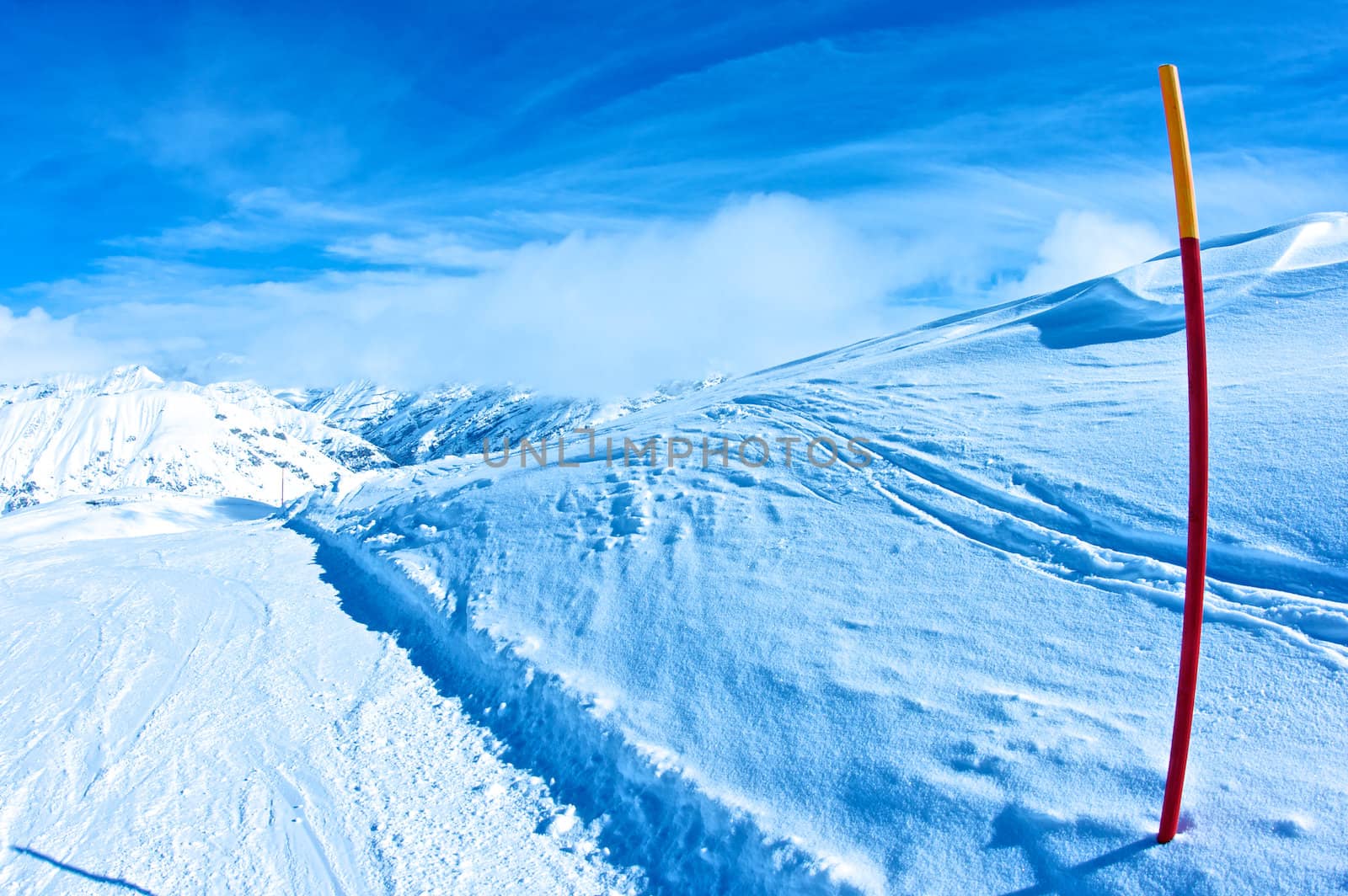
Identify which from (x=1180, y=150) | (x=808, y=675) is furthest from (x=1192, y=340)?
(x=808, y=675)

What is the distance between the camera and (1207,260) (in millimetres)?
13414

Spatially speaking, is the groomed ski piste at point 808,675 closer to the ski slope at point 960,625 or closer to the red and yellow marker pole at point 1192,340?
the ski slope at point 960,625

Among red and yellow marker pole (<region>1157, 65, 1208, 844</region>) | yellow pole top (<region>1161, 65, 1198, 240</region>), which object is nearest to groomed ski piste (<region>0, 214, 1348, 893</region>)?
red and yellow marker pole (<region>1157, 65, 1208, 844</region>)

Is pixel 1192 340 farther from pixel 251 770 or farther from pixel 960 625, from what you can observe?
pixel 251 770

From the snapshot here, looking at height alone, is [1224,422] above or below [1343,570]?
above

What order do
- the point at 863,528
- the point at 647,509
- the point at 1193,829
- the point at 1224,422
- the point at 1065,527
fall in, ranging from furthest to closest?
the point at 647,509 < the point at 863,528 < the point at 1224,422 < the point at 1065,527 < the point at 1193,829

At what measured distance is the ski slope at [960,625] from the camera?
14.3ft

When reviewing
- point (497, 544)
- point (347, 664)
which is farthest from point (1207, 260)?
point (347, 664)

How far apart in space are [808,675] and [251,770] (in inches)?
193

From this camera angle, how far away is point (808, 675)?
20.2 ft

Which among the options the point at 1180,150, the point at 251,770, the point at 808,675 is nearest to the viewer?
the point at 1180,150

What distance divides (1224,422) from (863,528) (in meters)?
3.86

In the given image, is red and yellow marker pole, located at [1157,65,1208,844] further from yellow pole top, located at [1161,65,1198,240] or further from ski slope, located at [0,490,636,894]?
ski slope, located at [0,490,636,894]

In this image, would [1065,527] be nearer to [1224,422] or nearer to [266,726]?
[1224,422]
